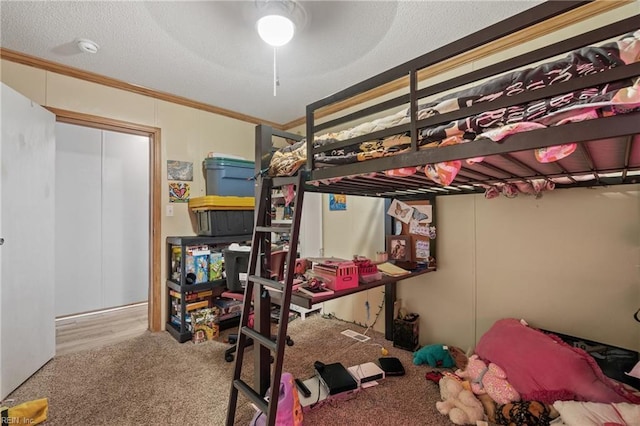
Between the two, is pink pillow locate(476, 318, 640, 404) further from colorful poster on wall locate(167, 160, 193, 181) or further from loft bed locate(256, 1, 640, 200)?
colorful poster on wall locate(167, 160, 193, 181)

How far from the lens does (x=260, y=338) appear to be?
160 centimetres

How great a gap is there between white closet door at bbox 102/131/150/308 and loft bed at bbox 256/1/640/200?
143 inches

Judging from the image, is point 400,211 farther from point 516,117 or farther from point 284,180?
point 516,117

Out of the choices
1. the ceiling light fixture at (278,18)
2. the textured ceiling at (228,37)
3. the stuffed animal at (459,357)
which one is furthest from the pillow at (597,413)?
the ceiling light fixture at (278,18)

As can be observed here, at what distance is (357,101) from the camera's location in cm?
322

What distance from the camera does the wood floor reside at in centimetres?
288

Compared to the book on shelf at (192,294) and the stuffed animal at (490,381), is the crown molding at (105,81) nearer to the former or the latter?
the book on shelf at (192,294)

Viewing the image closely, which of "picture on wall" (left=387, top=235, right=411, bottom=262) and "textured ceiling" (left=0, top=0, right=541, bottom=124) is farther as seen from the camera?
"picture on wall" (left=387, top=235, right=411, bottom=262)

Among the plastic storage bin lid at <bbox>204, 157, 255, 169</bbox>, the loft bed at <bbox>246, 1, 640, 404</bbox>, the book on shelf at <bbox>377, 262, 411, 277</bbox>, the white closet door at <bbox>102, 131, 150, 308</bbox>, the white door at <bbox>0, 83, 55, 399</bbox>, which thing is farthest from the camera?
the white closet door at <bbox>102, 131, 150, 308</bbox>

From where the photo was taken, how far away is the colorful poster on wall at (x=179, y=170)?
125 inches

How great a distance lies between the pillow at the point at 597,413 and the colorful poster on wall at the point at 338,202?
2397 millimetres

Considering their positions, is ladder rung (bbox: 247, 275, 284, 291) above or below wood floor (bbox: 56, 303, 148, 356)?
above

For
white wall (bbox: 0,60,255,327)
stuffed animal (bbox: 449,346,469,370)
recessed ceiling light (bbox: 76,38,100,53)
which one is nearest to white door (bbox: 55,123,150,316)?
white wall (bbox: 0,60,255,327)

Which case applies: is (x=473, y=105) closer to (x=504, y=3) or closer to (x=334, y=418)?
(x=504, y=3)
